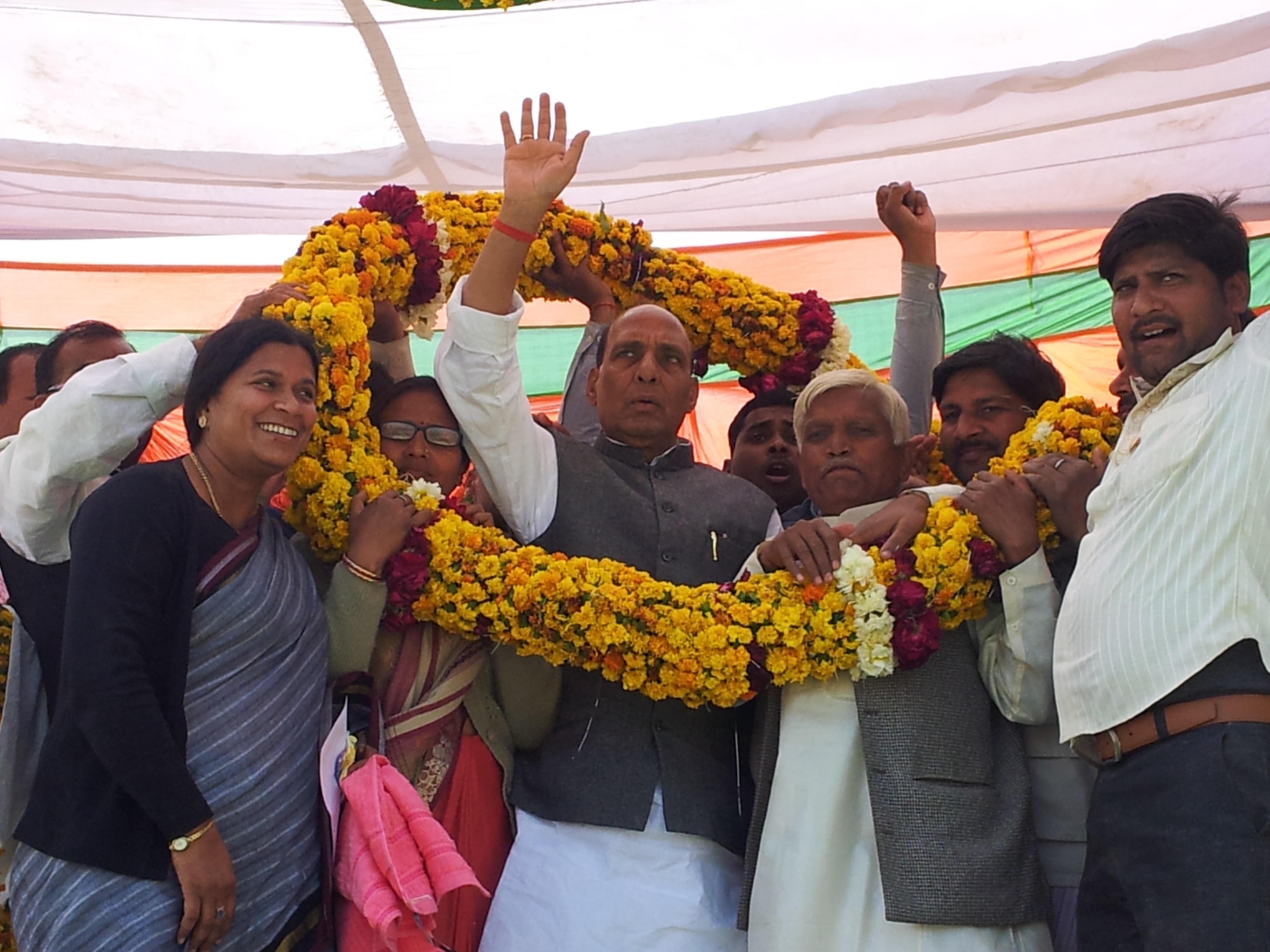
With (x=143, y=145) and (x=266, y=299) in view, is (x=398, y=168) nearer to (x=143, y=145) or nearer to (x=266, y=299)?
(x=143, y=145)

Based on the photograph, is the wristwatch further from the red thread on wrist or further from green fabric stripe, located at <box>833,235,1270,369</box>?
green fabric stripe, located at <box>833,235,1270,369</box>

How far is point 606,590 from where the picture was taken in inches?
126

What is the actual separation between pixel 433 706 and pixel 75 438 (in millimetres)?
1087

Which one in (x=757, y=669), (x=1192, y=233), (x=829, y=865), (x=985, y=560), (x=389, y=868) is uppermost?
Result: (x=1192, y=233)

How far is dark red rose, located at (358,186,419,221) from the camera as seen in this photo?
393cm

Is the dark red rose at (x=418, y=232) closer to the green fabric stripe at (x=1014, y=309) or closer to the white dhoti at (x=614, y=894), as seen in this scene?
the white dhoti at (x=614, y=894)

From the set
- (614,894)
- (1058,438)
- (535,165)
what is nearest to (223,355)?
(535,165)

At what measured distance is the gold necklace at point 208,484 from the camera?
9.29 feet

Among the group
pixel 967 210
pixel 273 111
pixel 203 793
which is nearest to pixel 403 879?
pixel 203 793

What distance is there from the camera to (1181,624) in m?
2.55

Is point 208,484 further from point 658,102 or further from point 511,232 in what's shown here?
point 658,102

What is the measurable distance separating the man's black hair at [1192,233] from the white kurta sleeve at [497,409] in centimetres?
148

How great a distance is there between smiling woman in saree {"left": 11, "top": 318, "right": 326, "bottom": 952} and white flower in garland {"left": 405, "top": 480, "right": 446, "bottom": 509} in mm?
382

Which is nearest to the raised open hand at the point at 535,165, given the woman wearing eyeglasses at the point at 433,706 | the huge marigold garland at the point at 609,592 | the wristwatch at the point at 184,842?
the huge marigold garland at the point at 609,592
